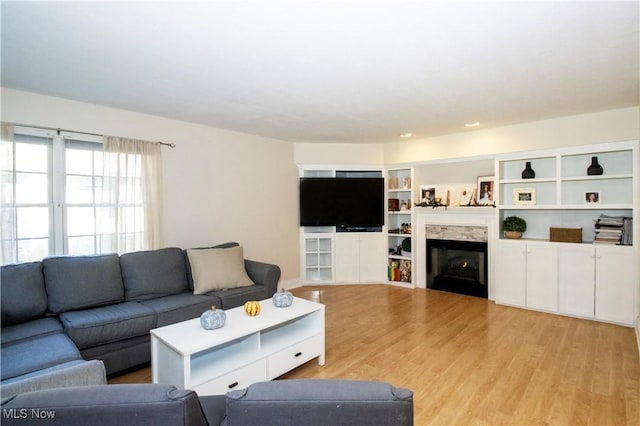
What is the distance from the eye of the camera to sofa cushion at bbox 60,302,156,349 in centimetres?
Result: 251

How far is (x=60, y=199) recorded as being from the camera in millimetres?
3305

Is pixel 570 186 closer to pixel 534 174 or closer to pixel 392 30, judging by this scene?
pixel 534 174

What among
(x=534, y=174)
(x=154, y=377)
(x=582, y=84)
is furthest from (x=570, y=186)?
(x=154, y=377)

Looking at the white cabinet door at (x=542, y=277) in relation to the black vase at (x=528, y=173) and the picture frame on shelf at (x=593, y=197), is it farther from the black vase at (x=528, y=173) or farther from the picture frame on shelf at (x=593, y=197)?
the black vase at (x=528, y=173)

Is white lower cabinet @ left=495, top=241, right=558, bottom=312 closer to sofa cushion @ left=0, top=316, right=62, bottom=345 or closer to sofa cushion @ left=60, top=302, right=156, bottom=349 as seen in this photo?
sofa cushion @ left=60, top=302, right=156, bottom=349

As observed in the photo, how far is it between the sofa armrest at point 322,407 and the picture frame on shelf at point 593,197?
14.4ft

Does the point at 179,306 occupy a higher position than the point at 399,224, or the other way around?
the point at 399,224

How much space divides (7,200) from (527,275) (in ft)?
19.0

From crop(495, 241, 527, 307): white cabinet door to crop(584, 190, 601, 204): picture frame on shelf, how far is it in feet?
2.92

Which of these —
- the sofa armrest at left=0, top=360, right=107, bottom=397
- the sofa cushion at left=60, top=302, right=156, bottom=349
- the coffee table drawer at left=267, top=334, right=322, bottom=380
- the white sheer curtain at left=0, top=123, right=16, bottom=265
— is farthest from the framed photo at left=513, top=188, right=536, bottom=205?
the white sheer curtain at left=0, top=123, right=16, bottom=265

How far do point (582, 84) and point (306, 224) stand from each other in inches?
155

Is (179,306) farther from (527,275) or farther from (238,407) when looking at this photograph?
(527,275)

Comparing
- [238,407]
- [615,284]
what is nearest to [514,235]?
[615,284]

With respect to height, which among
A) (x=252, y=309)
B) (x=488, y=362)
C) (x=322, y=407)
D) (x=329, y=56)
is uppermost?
(x=329, y=56)
